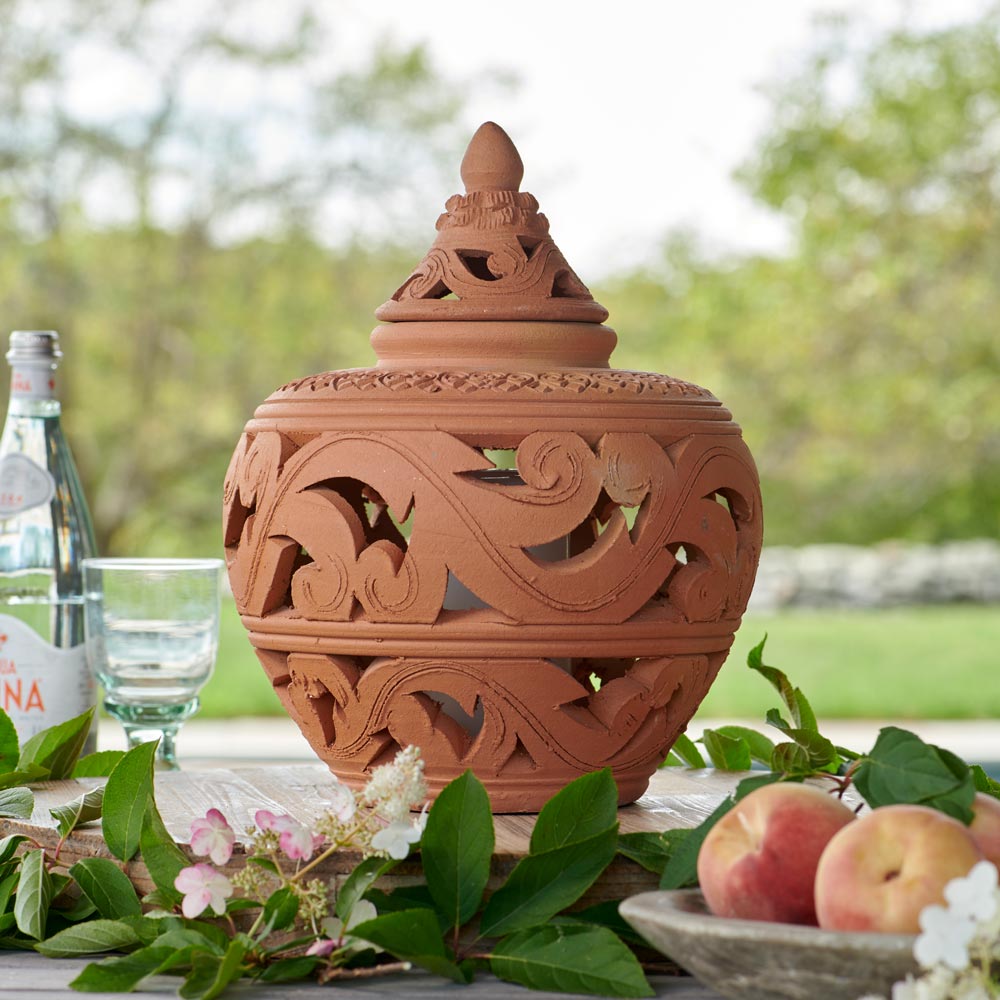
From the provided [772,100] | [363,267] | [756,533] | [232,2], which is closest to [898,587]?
[772,100]

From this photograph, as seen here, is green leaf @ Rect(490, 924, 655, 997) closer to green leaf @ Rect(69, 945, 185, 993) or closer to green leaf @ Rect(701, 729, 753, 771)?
green leaf @ Rect(69, 945, 185, 993)

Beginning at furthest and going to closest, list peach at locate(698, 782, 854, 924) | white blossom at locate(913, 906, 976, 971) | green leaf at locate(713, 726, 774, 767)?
1. green leaf at locate(713, 726, 774, 767)
2. peach at locate(698, 782, 854, 924)
3. white blossom at locate(913, 906, 976, 971)

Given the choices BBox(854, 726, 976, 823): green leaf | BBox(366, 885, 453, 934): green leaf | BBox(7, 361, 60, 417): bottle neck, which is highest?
BBox(7, 361, 60, 417): bottle neck

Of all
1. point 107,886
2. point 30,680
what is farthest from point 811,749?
point 30,680

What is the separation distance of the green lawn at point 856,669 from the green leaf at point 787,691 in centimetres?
579

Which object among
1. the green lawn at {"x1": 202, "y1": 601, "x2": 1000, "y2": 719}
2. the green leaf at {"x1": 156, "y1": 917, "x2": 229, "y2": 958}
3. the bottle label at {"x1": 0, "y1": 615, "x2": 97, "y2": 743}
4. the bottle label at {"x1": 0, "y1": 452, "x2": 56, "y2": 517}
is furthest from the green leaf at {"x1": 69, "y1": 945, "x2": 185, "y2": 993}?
the green lawn at {"x1": 202, "y1": 601, "x2": 1000, "y2": 719}

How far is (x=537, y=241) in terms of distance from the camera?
149cm

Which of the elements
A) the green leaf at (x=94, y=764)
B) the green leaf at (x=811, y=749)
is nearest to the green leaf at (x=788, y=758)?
the green leaf at (x=811, y=749)

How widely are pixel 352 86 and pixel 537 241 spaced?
31.1ft

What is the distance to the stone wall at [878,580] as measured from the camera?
10539 millimetres

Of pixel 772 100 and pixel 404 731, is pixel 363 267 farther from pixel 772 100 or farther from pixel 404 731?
pixel 404 731

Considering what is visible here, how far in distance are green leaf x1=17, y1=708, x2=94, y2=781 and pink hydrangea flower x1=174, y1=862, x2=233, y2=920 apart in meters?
0.48

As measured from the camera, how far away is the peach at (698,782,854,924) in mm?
948

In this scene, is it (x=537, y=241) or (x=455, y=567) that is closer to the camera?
(x=455, y=567)
